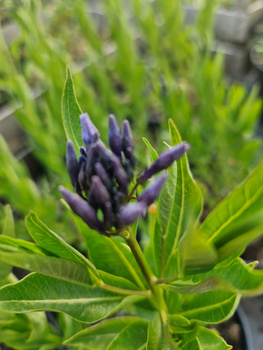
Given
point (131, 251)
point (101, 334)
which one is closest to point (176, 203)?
point (131, 251)

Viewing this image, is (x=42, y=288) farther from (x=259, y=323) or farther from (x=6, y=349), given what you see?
(x=259, y=323)

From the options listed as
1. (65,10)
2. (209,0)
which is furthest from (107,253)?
(65,10)

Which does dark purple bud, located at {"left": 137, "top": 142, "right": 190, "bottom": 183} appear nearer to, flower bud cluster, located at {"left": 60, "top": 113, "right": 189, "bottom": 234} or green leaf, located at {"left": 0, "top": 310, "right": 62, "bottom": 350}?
flower bud cluster, located at {"left": 60, "top": 113, "right": 189, "bottom": 234}

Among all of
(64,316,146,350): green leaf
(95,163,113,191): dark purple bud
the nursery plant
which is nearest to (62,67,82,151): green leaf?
the nursery plant

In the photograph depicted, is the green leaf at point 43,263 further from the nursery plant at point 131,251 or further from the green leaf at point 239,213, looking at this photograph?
the green leaf at point 239,213

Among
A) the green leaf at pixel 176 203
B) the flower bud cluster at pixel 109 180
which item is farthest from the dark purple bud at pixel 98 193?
the green leaf at pixel 176 203

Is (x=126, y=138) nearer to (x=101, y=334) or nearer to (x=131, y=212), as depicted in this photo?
(x=131, y=212)
